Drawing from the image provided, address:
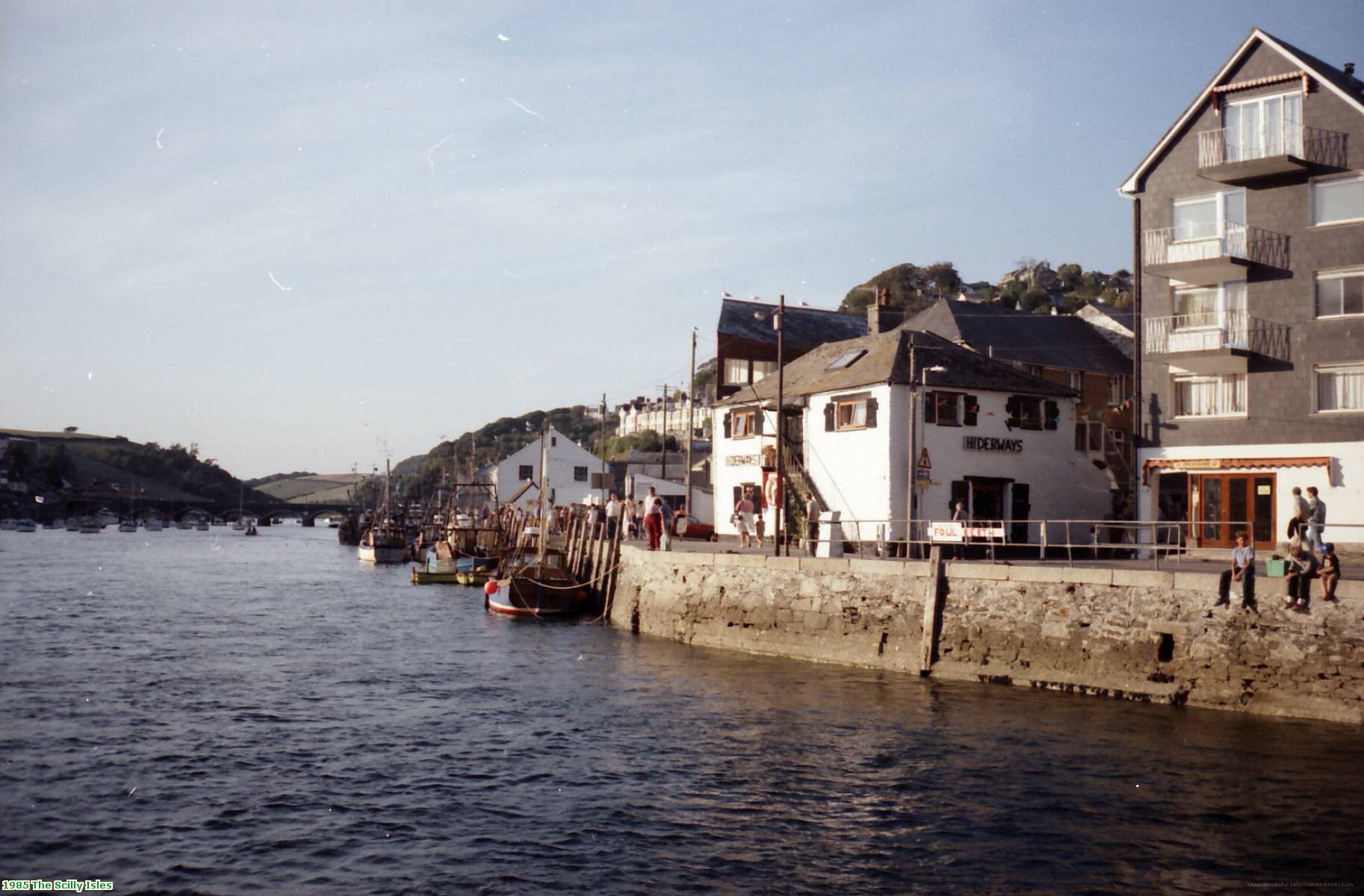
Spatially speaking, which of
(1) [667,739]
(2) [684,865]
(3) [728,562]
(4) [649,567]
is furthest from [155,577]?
(2) [684,865]

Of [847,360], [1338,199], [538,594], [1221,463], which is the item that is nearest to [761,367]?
[847,360]

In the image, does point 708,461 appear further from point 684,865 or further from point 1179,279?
point 684,865

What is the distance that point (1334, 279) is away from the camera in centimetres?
3222

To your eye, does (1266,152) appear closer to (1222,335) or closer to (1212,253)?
(1212,253)

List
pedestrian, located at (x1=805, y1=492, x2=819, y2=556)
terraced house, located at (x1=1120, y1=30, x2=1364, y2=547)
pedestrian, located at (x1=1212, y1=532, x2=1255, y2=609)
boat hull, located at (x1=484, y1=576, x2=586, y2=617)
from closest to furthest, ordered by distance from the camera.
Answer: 1. pedestrian, located at (x1=1212, y1=532, x2=1255, y2=609)
2. terraced house, located at (x1=1120, y1=30, x2=1364, y2=547)
3. pedestrian, located at (x1=805, y1=492, x2=819, y2=556)
4. boat hull, located at (x1=484, y1=576, x2=586, y2=617)

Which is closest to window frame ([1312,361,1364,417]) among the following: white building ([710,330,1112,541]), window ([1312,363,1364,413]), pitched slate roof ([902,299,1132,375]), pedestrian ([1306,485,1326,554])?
window ([1312,363,1364,413])

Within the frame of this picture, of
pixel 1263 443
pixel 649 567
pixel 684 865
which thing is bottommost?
pixel 684 865

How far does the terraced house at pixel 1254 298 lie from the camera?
105ft

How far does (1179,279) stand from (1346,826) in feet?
79.3

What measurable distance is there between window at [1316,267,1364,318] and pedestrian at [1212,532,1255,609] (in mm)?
13962

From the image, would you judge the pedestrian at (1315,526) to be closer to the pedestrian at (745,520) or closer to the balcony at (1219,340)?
the balcony at (1219,340)

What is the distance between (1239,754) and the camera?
18.6m

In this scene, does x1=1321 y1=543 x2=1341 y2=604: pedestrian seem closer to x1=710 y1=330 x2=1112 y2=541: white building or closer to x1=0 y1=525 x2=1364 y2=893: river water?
x1=0 y1=525 x2=1364 y2=893: river water

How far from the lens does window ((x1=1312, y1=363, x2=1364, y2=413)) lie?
1252 inches
